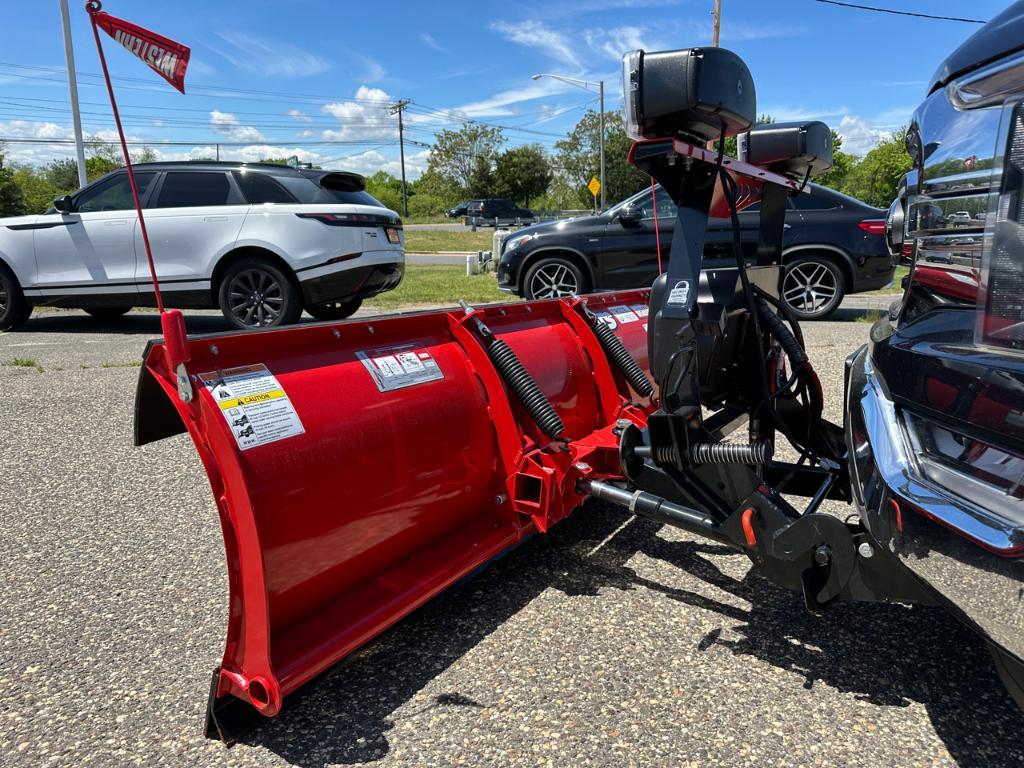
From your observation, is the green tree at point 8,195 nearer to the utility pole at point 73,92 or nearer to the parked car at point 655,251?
the utility pole at point 73,92

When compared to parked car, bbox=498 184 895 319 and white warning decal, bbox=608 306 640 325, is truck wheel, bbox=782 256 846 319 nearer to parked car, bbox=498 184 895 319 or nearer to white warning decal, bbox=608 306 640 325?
parked car, bbox=498 184 895 319

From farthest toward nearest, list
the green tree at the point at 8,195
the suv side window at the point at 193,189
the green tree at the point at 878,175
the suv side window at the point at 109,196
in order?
1. the green tree at the point at 878,175
2. the green tree at the point at 8,195
3. the suv side window at the point at 109,196
4. the suv side window at the point at 193,189

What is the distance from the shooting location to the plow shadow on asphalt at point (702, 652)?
6.27 feet

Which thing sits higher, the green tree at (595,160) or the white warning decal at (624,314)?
the green tree at (595,160)

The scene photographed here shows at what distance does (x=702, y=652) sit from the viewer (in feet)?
7.50

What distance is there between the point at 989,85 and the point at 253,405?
1846 mm

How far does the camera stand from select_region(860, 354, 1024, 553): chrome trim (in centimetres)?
132

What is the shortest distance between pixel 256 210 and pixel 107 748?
6.51 metres

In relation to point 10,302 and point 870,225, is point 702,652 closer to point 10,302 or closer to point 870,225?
point 870,225

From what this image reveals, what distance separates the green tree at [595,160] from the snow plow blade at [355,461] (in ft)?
153

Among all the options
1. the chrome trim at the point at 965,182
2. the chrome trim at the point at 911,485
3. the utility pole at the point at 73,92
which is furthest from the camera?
the utility pole at the point at 73,92

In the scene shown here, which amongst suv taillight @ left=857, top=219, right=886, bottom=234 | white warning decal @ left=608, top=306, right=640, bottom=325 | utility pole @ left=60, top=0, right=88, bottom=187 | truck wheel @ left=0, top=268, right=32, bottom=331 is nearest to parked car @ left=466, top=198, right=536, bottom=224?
utility pole @ left=60, top=0, right=88, bottom=187

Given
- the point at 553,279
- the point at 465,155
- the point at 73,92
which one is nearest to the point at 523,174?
the point at 465,155

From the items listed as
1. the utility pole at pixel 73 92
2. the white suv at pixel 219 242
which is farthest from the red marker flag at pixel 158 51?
Result: the utility pole at pixel 73 92
